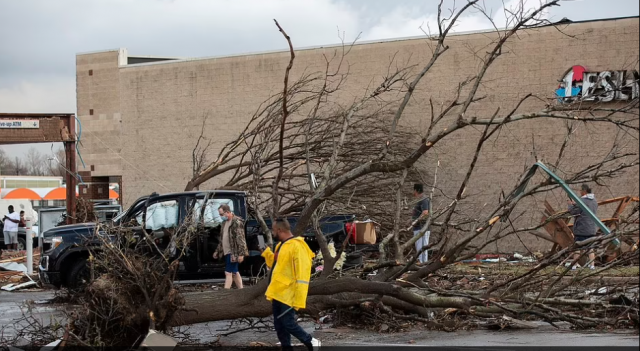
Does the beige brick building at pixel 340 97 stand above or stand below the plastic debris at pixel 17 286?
above

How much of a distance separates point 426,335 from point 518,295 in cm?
116

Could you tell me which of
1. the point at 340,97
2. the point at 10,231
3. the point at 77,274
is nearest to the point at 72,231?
the point at 77,274

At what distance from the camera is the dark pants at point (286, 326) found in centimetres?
758

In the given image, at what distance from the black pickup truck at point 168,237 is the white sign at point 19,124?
15.2ft

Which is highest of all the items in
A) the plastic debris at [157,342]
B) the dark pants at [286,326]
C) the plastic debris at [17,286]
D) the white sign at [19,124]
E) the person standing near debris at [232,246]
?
the white sign at [19,124]

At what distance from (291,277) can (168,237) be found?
20.5 ft

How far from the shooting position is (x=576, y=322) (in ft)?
28.2

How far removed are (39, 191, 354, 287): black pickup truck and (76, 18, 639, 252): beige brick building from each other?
647 cm

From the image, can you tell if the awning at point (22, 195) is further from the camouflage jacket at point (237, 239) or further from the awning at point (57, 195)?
the camouflage jacket at point (237, 239)

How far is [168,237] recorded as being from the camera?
13.4 metres

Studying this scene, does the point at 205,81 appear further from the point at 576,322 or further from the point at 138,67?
the point at 576,322

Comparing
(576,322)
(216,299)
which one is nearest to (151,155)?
(216,299)

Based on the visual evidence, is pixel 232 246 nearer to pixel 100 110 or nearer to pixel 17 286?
pixel 17 286

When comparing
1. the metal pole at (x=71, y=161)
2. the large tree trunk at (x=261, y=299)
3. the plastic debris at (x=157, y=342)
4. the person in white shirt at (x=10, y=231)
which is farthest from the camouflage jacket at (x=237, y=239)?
the person in white shirt at (x=10, y=231)
